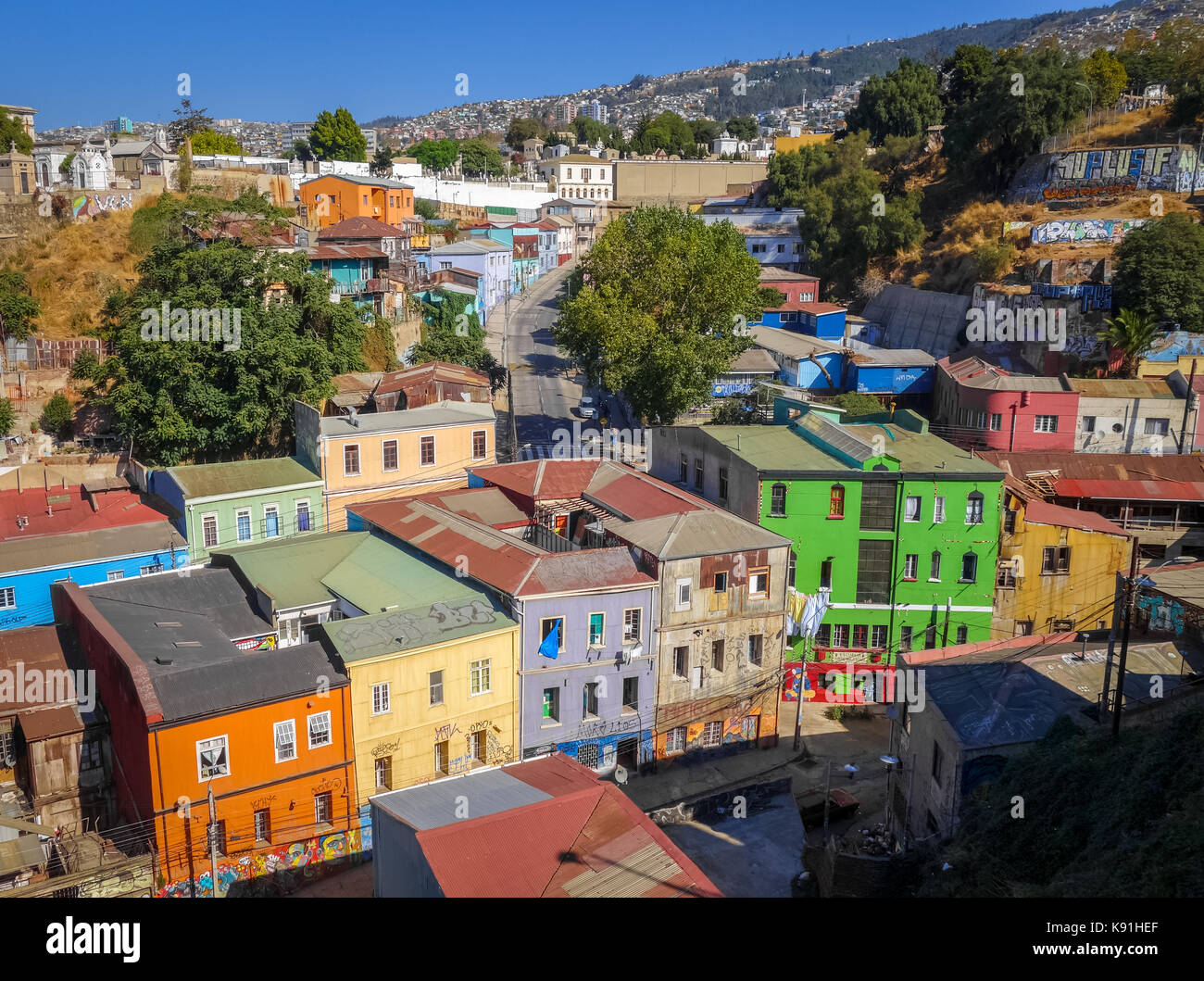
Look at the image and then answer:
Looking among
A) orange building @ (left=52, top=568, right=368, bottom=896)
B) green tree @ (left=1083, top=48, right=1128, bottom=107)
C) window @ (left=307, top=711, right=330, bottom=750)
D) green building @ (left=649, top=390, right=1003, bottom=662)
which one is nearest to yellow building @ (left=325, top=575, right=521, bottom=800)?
orange building @ (left=52, top=568, right=368, bottom=896)

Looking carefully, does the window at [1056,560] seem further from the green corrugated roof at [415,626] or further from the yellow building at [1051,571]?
the green corrugated roof at [415,626]

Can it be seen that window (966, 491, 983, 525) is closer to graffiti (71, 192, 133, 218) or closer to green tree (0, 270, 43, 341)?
green tree (0, 270, 43, 341)

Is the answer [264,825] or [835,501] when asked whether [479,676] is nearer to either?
[264,825]

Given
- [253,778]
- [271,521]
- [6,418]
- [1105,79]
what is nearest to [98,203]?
[6,418]

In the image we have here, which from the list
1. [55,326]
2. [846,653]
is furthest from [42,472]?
[846,653]

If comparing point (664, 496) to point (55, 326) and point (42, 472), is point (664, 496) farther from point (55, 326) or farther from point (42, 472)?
point (55, 326)

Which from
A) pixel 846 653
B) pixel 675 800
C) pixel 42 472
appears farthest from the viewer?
pixel 42 472

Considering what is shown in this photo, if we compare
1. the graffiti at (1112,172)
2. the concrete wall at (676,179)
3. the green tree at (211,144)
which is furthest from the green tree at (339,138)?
the graffiti at (1112,172)
